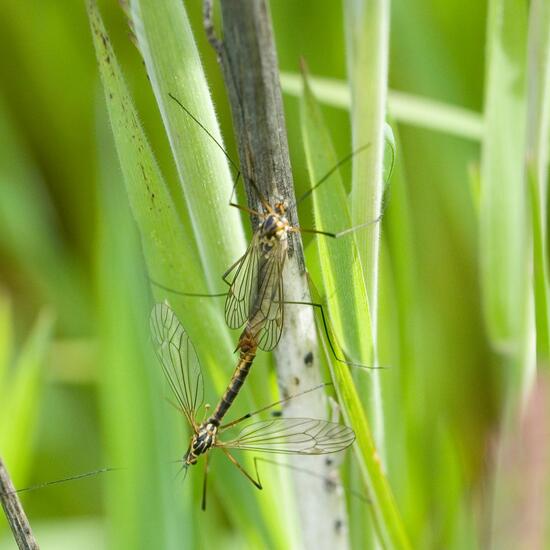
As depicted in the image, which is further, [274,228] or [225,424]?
[225,424]

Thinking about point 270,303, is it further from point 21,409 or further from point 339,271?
point 21,409

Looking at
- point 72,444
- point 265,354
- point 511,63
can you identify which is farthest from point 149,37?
point 72,444

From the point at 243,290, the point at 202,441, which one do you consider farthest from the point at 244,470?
the point at 243,290

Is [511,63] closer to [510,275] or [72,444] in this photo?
[510,275]

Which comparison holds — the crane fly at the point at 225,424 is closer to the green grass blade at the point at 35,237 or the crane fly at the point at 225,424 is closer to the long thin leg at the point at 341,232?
the long thin leg at the point at 341,232

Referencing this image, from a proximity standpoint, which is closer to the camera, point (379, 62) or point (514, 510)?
point (379, 62)

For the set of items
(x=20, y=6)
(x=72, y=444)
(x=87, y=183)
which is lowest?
(x=72, y=444)
